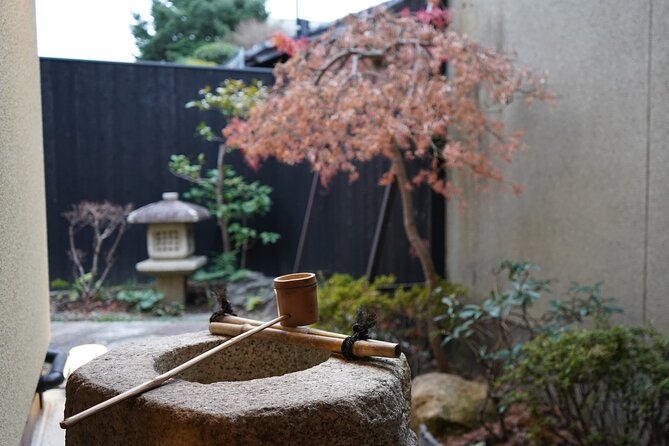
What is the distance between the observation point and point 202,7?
42.9 ft

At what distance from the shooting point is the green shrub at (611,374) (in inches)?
114

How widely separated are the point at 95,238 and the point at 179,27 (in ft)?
23.8

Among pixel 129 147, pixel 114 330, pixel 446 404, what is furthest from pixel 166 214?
pixel 446 404

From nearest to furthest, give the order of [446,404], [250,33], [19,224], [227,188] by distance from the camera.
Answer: [19,224] < [446,404] < [227,188] < [250,33]

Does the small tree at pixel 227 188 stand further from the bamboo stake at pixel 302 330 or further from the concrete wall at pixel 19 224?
the bamboo stake at pixel 302 330

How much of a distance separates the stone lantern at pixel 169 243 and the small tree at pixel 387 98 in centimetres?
228

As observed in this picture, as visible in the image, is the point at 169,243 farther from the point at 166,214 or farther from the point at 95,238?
the point at 95,238

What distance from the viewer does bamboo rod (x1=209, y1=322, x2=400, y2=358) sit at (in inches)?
57.5

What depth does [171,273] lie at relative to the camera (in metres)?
6.77

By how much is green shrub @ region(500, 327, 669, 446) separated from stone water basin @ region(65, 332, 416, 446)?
182 centimetres

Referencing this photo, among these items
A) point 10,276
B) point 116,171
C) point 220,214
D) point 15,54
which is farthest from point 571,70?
point 116,171

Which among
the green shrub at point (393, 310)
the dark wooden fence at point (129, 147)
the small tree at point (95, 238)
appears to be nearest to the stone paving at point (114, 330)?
the green shrub at point (393, 310)

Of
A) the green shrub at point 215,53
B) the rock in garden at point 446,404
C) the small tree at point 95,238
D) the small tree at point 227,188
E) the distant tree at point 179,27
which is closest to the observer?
the rock in garden at point 446,404

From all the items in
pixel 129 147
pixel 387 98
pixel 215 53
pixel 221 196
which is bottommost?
pixel 221 196
